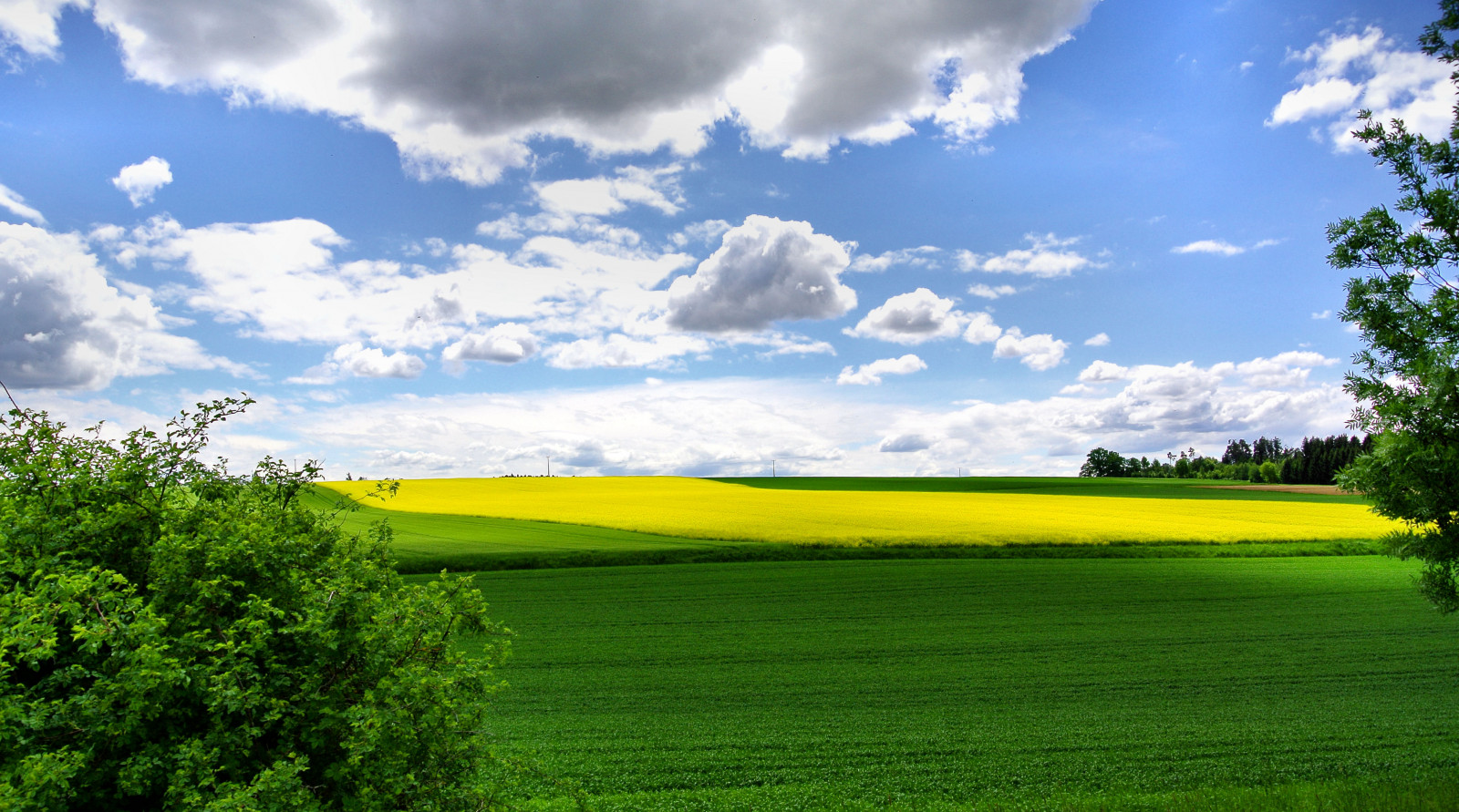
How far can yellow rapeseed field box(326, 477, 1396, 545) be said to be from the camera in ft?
89.4

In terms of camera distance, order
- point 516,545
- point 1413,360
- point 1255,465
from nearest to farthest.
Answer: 1. point 1413,360
2. point 516,545
3. point 1255,465

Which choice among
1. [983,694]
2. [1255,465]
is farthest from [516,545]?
[1255,465]

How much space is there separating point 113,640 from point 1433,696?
1546cm

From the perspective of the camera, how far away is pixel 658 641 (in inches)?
510

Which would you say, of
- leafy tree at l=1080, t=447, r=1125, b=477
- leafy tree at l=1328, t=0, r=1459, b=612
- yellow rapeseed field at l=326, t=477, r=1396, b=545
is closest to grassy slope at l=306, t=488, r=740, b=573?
yellow rapeseed field at l=326, t=477, r=1396, b=545

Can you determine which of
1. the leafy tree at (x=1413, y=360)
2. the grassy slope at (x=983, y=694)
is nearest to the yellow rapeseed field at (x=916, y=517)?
the grassy slope at (x=983, y=694)

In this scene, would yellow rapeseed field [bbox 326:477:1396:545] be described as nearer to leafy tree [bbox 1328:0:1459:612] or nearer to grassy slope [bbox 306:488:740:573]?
grassy slope [bbox 306:488:740:573]

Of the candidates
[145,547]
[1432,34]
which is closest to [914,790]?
[145,547]

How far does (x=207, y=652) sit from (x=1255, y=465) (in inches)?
5617

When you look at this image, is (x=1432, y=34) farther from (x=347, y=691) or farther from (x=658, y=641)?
(x=658, y=641)

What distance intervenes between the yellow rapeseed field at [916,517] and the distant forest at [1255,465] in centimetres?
3955

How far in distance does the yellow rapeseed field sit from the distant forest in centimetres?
3955

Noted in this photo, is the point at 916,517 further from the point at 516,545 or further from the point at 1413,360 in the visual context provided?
the point at 1413,360

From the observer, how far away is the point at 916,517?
1319 inches
